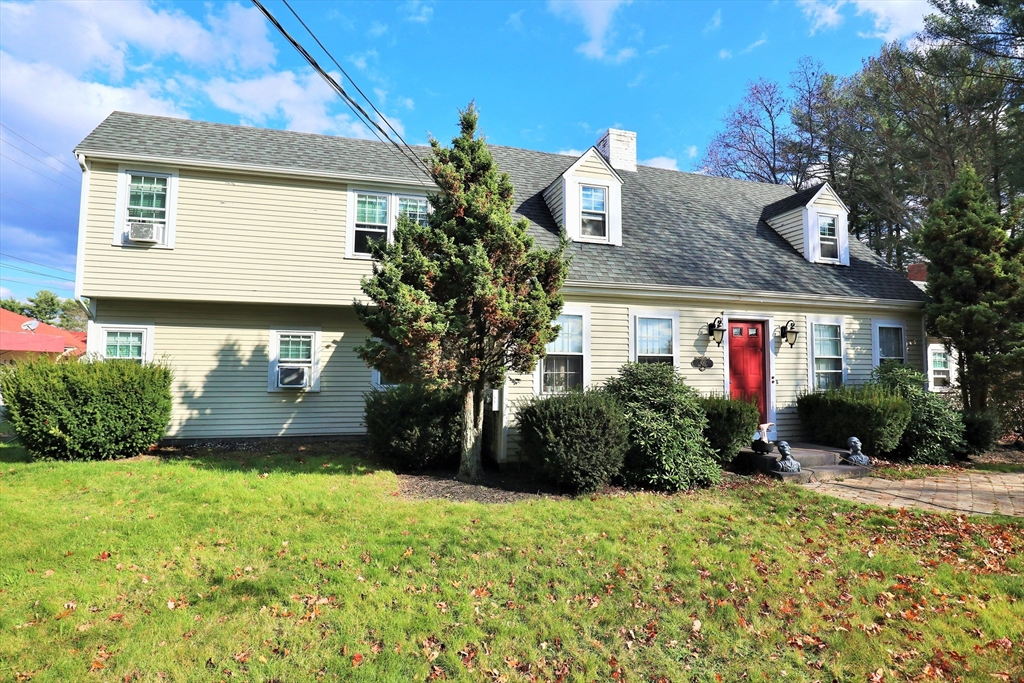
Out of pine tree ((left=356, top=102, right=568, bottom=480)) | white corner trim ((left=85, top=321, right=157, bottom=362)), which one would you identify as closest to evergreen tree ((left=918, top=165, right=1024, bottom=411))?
pine tree ((left=356, top=102, right=568, bottom=480))

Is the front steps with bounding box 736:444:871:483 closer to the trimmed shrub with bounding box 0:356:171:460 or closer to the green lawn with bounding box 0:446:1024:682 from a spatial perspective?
the green lawn with bounding box 0:446:1024:682

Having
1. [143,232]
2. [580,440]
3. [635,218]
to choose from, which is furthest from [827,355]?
Result: [143,232]

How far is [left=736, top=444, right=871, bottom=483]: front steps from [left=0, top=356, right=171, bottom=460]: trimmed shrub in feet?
33.2

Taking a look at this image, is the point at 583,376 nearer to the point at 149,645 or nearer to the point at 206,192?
the point at 149,645

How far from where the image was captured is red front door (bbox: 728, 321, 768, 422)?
10.2m

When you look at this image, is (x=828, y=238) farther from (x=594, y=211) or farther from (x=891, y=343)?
(x=594, y=211)

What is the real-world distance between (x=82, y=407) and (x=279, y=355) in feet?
11.9

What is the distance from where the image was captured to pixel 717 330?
10.0 metres

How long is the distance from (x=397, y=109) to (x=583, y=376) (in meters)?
5.34

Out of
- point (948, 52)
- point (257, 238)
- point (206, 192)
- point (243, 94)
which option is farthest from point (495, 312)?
point (948, 52)

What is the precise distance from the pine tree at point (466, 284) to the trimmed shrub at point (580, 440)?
796 millimetres

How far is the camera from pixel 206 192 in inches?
404

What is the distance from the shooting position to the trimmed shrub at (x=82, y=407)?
25.4ft

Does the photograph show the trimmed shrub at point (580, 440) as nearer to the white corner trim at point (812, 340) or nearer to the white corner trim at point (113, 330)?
the white corner trim at point (812, 340)
